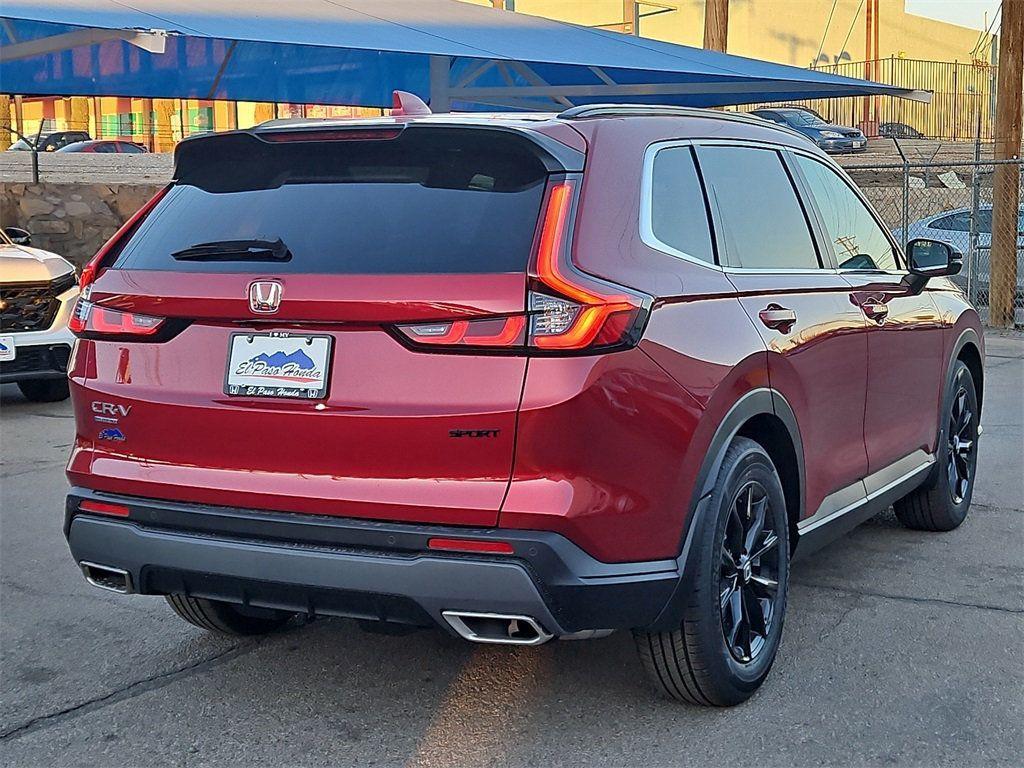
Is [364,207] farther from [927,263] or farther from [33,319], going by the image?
[33,319]

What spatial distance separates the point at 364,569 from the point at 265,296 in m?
0.76

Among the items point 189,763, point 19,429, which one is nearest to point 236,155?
point 189,763

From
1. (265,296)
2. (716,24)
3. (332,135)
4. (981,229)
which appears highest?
(716,24)

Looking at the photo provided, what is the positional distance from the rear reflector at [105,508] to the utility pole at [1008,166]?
1242 cm

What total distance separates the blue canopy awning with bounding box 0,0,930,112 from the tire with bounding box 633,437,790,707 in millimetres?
6101

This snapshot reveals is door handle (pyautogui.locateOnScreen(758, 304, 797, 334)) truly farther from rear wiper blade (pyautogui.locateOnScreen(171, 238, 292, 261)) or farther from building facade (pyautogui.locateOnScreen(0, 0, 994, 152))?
building facade (pyautogui.locateOnScreen(0, 0, 994, 152))

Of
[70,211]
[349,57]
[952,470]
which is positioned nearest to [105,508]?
[952,470]

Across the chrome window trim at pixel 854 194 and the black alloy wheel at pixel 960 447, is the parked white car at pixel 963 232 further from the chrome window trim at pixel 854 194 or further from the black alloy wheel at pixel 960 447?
the chrome window trim at pixel 854 194

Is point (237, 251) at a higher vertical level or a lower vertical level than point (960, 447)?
higher

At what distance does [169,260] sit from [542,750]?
67.0 inches

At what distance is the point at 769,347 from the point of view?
12.6 ft

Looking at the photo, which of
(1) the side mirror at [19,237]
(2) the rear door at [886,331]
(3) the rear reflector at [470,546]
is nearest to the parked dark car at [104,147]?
(1) the side mirror at [19,237]

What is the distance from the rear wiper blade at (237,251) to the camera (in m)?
3.42

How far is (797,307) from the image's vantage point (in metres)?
4.12
